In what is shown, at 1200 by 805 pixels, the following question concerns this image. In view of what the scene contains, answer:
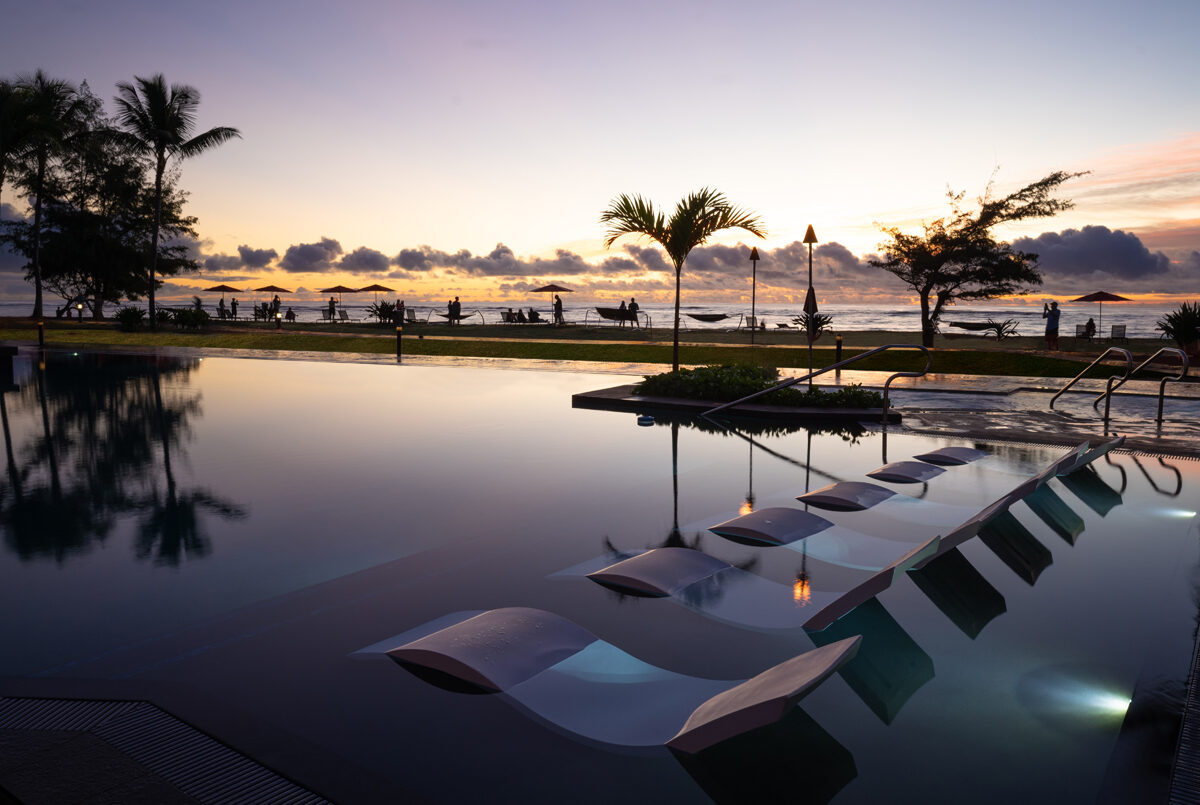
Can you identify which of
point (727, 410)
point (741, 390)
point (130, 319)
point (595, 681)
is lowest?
point (595, 681)

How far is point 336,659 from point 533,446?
5549 mm

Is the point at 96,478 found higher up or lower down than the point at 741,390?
lower down

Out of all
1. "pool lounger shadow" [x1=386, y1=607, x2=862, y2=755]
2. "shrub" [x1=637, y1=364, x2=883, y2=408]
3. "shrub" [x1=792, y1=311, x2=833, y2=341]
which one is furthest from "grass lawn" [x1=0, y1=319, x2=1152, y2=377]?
"pool lounger shadow" [x1=386, y1=607, x2=862, y2=755]

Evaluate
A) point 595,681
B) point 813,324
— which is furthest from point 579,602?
point 813,324

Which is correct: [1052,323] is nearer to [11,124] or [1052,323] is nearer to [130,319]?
[130,319]

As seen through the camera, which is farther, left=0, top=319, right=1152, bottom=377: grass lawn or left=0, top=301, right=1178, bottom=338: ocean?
left=0, top=301, right=1178, bottom=338: ocean

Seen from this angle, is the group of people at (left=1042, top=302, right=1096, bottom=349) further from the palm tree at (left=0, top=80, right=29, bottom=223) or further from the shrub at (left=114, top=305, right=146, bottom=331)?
the palm tree at (left=0, top=80, right=29, bottom=223)

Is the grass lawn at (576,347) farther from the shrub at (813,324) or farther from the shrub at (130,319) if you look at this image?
the shrub at (813,324)

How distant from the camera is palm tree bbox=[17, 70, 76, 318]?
32.2 meters

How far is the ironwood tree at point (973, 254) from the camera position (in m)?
29.2

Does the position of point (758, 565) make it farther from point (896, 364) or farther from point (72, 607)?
point (896, 364)

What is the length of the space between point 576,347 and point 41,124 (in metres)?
25.4

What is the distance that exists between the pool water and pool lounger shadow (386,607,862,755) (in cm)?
10

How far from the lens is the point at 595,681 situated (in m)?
3.45
